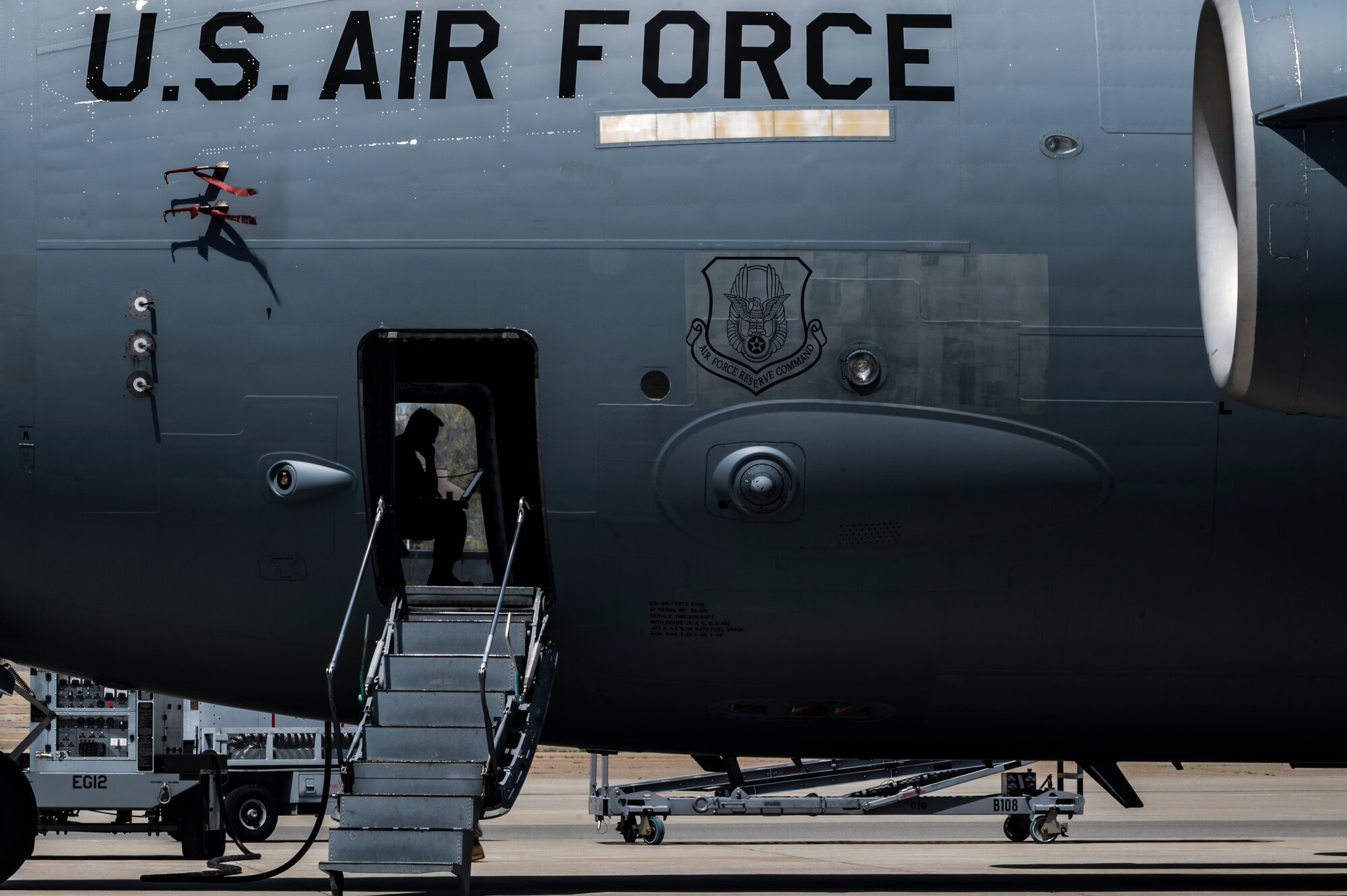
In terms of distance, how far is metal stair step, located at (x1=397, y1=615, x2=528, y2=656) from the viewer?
10844 mm

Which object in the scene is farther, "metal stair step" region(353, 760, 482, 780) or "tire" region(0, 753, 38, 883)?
"tire" region(0, 753, 38, 883)

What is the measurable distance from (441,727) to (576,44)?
457cm

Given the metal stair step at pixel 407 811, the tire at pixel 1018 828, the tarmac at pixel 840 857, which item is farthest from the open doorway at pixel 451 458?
the tire at pixel 1018 828

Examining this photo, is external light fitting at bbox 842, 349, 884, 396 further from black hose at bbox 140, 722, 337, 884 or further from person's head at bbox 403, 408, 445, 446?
black hose at bbox 140, 722, 337, 884

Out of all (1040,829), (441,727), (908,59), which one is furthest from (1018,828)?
(908,59)

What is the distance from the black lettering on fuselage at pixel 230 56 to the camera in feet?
35.4

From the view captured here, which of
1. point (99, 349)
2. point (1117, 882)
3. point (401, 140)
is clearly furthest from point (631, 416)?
point (1117, 882)

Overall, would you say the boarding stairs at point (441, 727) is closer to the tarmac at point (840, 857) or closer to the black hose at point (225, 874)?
the black hose at point (225, 874)

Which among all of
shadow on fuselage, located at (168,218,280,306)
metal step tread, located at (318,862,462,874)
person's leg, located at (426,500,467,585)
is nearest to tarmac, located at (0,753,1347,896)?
person's leg, located at (426,500,467,585)

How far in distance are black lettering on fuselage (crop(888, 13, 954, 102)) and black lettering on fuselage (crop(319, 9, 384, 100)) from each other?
3.40 meters

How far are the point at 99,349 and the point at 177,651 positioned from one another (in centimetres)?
213

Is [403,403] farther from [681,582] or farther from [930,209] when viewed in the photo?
[930,209]

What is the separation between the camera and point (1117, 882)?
13930 mm

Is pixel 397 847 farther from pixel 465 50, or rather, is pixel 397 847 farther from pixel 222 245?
pixel 465 50
